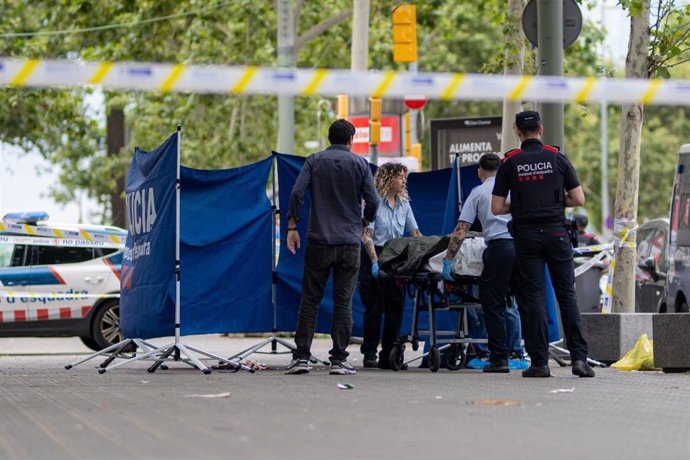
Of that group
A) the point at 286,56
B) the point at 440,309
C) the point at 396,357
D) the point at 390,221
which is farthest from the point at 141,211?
the point at 286,56

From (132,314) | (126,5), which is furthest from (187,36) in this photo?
(132,314)

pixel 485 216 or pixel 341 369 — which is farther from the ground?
pixel 485 216

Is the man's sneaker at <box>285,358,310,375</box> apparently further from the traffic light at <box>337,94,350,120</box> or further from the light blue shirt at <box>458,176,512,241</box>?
the traffic light at <box>337,94,350,120</box>

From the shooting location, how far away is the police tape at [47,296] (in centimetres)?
1917

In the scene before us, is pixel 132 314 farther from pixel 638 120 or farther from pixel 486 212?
pixel 638 120

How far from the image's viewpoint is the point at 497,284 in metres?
13.0

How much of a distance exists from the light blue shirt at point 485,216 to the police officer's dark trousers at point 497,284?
6cm

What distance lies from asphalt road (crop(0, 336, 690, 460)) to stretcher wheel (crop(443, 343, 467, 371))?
795mm

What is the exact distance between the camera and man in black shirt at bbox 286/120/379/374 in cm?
1271

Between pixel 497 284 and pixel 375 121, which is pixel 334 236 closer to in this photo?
pixel 497 284

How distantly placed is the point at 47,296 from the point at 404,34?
8.68m

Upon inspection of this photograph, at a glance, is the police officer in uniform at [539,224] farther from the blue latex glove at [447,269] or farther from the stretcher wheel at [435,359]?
the stretcher wheel at [435,359]

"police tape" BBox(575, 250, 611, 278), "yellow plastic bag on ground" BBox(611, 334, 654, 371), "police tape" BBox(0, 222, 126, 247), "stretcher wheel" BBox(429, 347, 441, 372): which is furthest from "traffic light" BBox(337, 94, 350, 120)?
"stretcher wheel" BBox(429, 347, 441, 372)

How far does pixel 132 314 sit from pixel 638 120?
6.17 m
